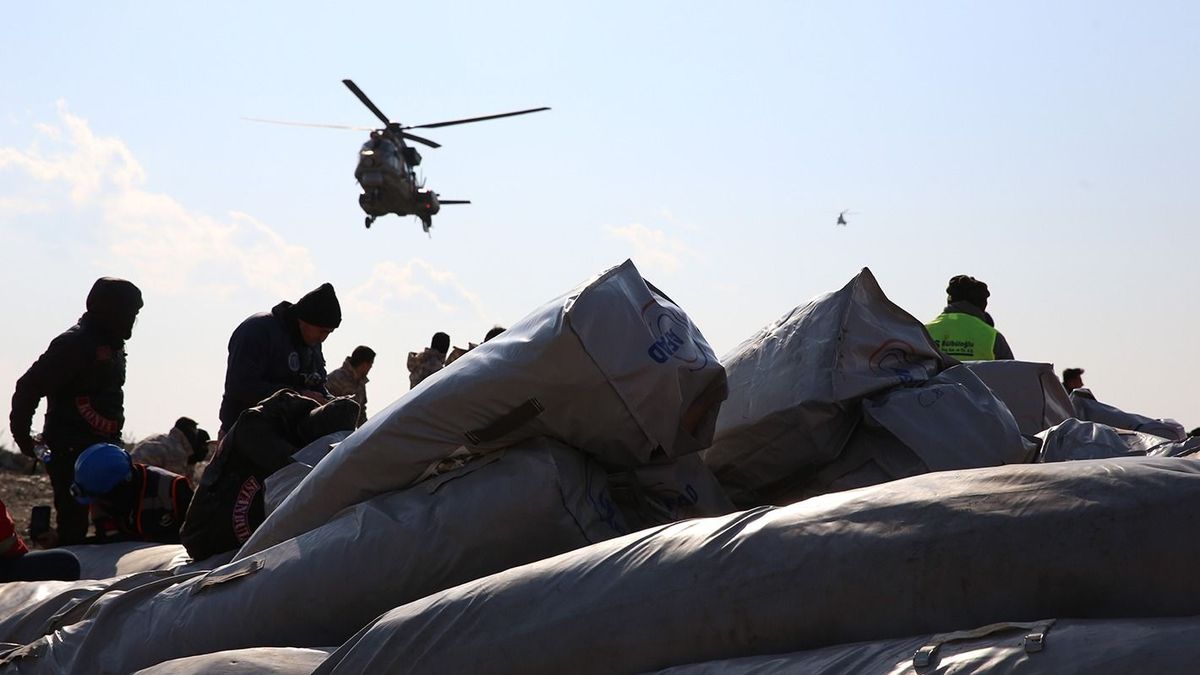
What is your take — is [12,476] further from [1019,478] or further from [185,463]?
[1019,478]

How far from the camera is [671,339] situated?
2465 millimetres

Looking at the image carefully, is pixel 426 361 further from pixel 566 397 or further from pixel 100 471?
pixel 566 397

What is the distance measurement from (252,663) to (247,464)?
48.8 inches

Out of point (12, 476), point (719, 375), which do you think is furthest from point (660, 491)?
point (12, 476)

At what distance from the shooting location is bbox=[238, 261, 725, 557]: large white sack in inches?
93.2

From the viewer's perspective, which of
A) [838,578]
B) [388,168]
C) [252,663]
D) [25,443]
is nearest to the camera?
[838,578]

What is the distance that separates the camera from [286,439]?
3.26 metres

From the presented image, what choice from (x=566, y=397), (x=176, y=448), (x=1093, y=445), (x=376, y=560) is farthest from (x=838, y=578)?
(x=176, y=448)

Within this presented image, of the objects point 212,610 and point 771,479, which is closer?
point 212,610

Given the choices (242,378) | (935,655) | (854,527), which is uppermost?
(242,378)

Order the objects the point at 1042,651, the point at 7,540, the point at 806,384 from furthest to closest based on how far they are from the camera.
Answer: the point at 7,540 < the point at 806,384 < the point at 1042,651

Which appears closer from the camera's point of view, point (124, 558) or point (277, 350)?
point (124, 558)

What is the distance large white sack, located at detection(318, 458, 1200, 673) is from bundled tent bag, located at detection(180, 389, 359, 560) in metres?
1.28

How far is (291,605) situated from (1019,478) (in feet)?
4.09
